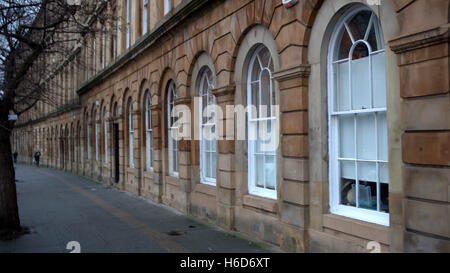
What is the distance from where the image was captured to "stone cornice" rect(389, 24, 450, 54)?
4.51 meters

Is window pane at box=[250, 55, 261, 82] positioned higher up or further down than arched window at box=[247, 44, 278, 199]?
higher up

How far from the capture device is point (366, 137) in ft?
20.1

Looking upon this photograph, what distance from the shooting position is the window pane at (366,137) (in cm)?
600

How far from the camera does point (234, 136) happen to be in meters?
9.45

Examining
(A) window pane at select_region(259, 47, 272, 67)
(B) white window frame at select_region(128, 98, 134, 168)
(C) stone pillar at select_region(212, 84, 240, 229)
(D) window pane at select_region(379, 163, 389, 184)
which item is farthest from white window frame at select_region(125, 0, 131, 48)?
(D) window pane at select_region(379, 163, 389, 184)

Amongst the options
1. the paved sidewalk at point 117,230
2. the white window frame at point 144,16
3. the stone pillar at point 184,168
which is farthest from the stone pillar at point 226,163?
the white window frame at point 144,16

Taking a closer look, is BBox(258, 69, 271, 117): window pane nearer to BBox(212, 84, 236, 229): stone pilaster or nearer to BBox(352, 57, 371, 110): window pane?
BBox(212, 84, 236, 229): stone pilaster

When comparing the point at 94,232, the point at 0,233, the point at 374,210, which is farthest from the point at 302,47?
the point at 0,233

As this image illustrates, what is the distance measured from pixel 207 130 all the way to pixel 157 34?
469 cm

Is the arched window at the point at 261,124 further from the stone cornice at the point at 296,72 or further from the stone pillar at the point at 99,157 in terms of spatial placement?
the stone pillar at the point at 99,157

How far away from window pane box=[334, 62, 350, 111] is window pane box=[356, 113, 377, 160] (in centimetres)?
37

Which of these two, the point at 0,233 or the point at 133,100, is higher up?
the point at 133,100

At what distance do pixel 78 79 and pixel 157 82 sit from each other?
18290mm
